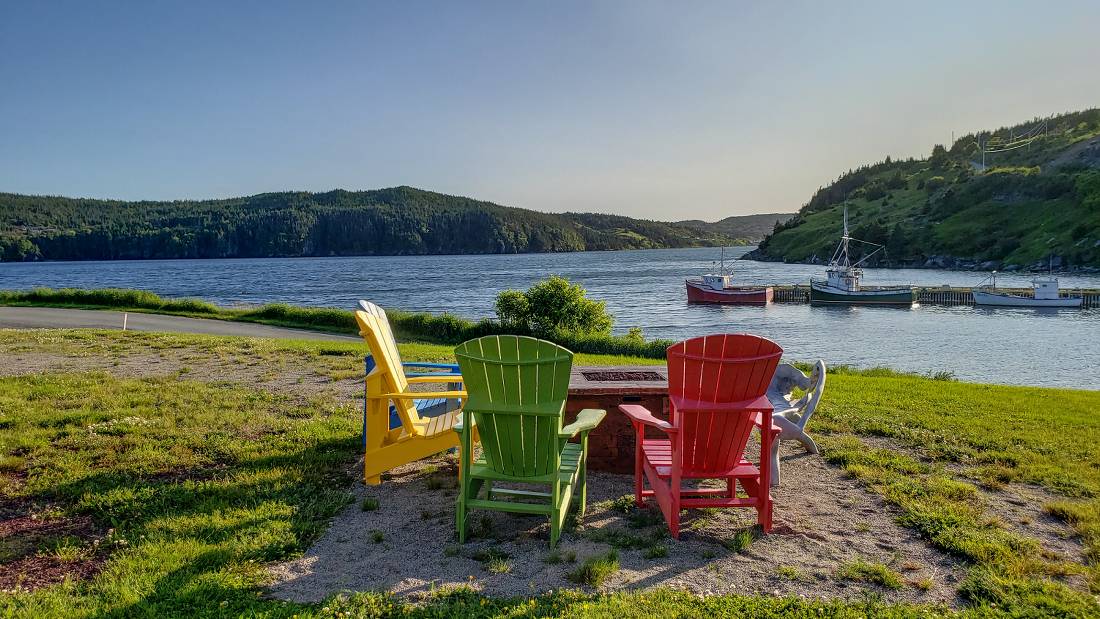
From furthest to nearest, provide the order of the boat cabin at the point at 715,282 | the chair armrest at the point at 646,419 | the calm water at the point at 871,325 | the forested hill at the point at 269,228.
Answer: the forested hill at the point at 269,228 → the boat cabin at the point at 715,282 → the calm water at the point at 871,325 → the chair armrest at the point at 646,419

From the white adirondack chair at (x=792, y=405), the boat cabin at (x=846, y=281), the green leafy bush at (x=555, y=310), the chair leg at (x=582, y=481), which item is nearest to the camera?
the chair leg at (x=582, y=481)

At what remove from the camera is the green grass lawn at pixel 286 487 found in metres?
3.16

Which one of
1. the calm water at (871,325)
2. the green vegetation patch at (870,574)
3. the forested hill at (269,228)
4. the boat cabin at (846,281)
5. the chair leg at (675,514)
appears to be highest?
the forested hill at (269,228)

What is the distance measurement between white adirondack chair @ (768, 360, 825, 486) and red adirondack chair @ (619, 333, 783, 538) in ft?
3.14

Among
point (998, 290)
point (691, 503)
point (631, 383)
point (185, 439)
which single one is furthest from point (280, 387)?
point (998, 290)

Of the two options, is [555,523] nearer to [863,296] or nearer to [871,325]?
[871,325]

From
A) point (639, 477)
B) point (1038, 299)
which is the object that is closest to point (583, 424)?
point (639, 477)

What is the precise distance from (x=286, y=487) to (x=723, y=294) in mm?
51566

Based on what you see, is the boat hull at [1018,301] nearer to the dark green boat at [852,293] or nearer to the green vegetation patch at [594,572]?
the dark green boat at [852,293]

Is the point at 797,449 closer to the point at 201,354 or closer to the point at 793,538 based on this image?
the point at 793,538

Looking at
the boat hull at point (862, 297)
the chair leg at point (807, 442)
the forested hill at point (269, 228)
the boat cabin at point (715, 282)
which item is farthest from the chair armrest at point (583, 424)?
the forested hill at point (269, 228)

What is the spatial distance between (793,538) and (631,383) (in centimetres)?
185

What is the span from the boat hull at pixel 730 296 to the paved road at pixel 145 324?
39777 mm

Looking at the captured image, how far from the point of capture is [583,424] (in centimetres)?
430
